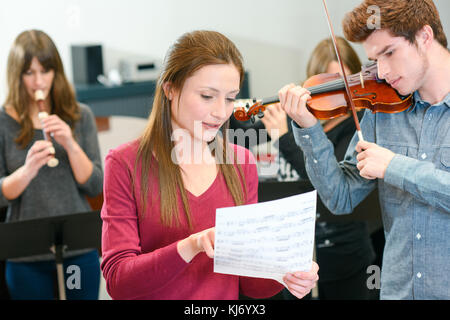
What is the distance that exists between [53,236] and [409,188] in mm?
1094

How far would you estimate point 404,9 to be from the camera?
48.9 inches

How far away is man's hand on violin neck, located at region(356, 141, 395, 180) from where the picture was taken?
1256 millimetres

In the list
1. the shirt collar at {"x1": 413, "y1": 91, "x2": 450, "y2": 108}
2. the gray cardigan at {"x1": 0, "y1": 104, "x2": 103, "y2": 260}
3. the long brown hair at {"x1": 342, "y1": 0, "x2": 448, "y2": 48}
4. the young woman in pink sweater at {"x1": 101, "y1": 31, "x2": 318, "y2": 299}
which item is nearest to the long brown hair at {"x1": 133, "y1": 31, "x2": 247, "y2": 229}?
the young woman in pink sweater at {"x1": 101, "y1": 31, "x2": 318, "y2": 299}

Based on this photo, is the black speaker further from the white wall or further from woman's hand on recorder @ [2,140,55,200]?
woman's hand on recorder @ [2,140,55,200]

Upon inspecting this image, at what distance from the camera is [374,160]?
126 centimetres

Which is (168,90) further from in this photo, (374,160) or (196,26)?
(196,26)

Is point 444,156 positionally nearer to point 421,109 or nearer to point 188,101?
point 421,109

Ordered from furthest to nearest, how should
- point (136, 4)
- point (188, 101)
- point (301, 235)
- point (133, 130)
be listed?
point (136, 4) → point (133, 130) → point (188, 101) → point (301, 235)

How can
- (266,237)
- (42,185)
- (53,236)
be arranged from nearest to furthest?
(266,237)
(53,236)
(42,185)

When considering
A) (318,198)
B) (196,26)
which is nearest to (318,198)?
(318,198)

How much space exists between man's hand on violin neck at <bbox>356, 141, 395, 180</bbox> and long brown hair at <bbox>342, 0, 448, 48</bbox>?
25 cm

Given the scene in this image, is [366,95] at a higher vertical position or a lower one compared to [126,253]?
higher
